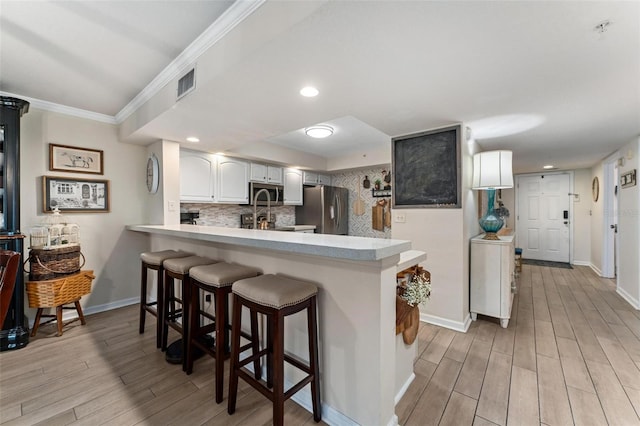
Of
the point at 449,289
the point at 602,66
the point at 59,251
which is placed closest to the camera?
the point at 602,66

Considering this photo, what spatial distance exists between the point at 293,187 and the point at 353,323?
3.58 metres

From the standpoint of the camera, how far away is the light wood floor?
1.47m

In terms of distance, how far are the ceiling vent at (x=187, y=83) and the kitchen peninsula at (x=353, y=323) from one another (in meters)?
1.09

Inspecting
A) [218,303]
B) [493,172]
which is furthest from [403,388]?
[493,172]

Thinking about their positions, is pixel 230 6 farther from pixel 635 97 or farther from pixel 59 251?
pixel 635 97

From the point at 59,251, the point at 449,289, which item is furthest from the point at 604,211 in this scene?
the point at 59,251

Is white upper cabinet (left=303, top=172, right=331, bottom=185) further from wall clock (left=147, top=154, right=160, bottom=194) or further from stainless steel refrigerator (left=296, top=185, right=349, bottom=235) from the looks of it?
wall clock (left=147, top=154, right=160, bottom=194)

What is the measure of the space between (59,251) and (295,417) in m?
2.62

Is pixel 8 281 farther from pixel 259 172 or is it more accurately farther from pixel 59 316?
pixel 259 172

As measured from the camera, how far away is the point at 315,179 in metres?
5.17

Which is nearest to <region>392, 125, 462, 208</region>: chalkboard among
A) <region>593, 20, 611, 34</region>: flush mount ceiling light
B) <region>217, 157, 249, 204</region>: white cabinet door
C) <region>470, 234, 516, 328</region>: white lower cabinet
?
<region>470, 234, 516, 328</region>: white lower cabinet

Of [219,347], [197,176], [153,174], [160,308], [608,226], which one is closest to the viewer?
[219,347]

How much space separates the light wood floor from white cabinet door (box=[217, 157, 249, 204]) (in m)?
1.77

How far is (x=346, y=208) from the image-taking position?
5.28m
